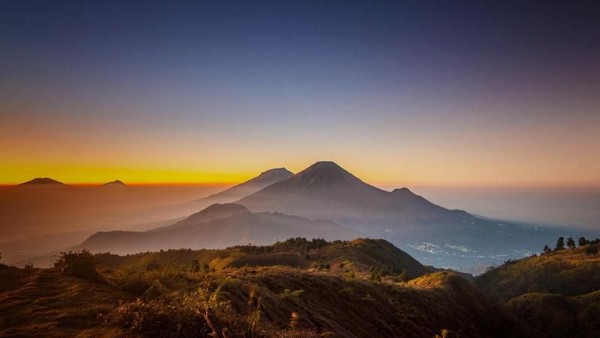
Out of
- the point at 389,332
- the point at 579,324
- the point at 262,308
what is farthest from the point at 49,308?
A: the point at 579,324

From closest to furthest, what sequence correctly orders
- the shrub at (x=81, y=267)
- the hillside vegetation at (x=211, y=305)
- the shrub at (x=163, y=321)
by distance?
the shrub at (x=163, y=321) → the hillside vegetation at (x=211, y=305) → the shrub at (x=81, y=267)

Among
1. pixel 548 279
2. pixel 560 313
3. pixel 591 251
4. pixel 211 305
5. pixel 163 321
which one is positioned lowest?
pixel 548 279

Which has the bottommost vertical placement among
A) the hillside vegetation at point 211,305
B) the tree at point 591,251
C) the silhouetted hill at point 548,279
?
the silhouetted hill at point 548,279

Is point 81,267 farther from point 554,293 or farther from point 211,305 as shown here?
point 554,293

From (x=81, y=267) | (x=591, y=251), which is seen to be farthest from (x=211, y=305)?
(x=591, y=251)

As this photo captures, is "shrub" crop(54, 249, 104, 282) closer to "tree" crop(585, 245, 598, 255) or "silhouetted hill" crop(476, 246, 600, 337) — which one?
"silhouetted hill" crop(476, 246, 600, 337)

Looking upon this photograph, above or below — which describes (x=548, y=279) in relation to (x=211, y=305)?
below

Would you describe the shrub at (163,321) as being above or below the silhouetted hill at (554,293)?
above

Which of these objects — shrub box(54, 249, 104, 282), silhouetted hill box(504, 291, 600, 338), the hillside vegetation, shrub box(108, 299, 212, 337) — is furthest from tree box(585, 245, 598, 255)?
shrub box(54, 249, 104, 282)

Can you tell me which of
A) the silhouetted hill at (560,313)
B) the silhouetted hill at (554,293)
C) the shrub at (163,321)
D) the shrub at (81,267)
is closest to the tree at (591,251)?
the silhouetted hill at (554,293)

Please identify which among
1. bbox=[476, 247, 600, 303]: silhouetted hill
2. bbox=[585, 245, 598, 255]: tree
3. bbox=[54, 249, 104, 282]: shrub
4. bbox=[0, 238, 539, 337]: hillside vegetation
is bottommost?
bbox=[476, 247, 600, 303]: silhouetted hill

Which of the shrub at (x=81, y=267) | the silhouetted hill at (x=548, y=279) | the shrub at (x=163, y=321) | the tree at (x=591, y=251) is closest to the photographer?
the shrub at (x=163, y=321)

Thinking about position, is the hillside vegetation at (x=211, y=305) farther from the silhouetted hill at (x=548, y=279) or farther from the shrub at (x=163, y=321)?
the silhouetted hill at (x=548, y=279)
